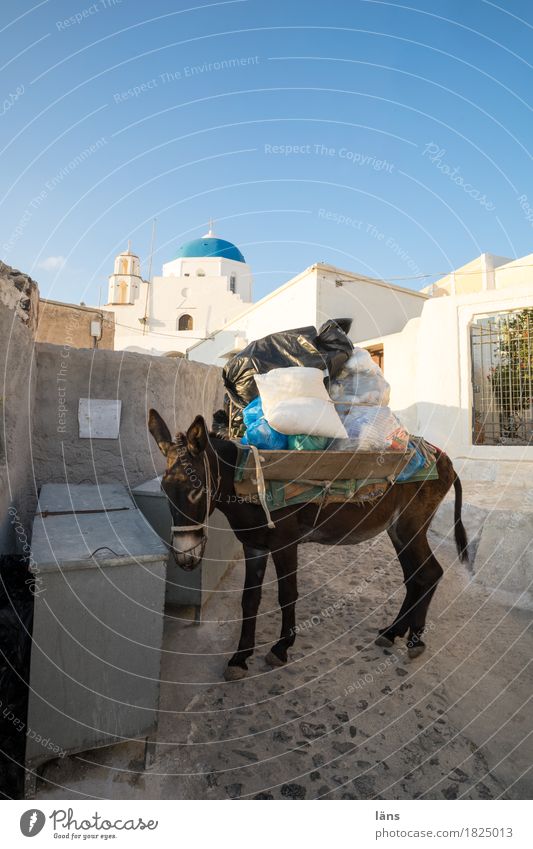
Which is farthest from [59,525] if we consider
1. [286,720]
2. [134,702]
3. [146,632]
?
[286,720]

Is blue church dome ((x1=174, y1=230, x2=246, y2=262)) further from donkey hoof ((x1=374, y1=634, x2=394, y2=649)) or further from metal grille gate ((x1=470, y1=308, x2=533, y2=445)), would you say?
donkey hoof ((x1=374, y1=634, x2=394, y2=649))

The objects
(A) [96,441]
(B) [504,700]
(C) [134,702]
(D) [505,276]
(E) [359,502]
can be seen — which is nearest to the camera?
(C) [134,702]

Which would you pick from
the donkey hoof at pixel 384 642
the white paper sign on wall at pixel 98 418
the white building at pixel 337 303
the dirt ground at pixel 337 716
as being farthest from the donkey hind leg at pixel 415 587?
the white building at pixel 337 303

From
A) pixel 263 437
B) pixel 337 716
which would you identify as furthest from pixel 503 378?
pixel 337 716

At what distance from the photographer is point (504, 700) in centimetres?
327

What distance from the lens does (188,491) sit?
2.93 m

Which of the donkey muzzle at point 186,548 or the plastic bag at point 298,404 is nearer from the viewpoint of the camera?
the donkey muzzle at point 186,548

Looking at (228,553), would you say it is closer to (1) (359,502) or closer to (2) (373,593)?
(2) (373,593)

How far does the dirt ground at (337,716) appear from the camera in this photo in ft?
8.08

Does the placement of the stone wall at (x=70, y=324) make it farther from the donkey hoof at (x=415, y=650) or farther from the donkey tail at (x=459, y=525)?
the donkey hoof at (x=415, y=650)

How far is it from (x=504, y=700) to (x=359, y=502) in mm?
1638

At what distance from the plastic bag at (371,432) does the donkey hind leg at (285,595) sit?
0.86 meters

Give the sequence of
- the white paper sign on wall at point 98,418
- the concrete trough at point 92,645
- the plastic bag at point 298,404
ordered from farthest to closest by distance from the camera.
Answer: the white paper sign on wall at point 98,418, the plastic bag at point 298,404, the concrete trough at point 92,645

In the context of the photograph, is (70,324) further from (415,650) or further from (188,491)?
(415,650)
